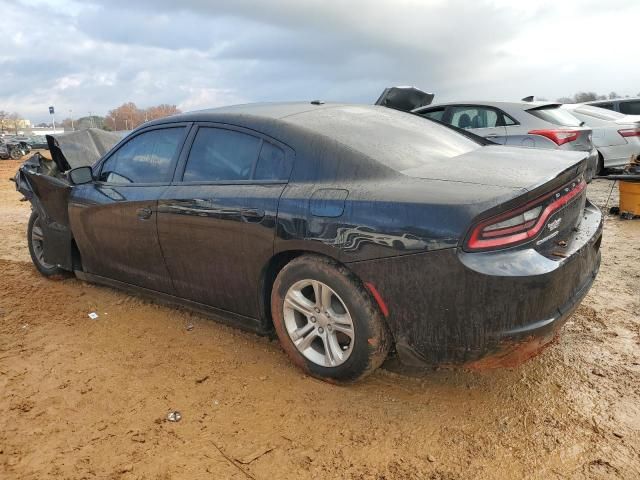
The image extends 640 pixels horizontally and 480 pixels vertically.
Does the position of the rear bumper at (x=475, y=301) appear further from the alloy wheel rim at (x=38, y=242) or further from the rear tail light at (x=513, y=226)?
the alloy wheel rim at (x=38, y=242)

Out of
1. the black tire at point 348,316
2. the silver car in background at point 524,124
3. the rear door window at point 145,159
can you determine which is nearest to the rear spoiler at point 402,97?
the silver car in background at point 524,124

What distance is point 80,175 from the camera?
4.05m

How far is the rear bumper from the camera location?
7.06 ft

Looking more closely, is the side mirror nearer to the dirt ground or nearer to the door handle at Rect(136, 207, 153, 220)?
the door handle at Rect(136, 207, 153, 220)

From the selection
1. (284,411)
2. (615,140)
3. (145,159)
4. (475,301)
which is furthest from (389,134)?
(615,140)

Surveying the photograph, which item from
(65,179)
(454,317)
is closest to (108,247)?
(65,179)

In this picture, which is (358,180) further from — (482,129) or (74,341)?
(482,129)

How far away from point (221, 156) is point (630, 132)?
877cm

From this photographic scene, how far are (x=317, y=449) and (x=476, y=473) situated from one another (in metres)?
A: 0.69

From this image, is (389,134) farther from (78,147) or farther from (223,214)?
(78,147)

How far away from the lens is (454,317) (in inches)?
87.6

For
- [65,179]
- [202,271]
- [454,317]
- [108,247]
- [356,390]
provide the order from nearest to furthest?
1. [454,317]
2. [356,390]
3. [202,271]
4. [108,247]
5. [65,179]

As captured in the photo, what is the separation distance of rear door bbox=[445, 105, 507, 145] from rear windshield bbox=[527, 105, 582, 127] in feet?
1.49

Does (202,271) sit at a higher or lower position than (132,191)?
lower
